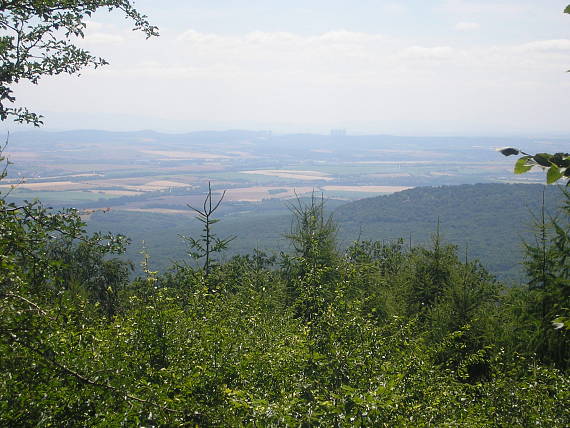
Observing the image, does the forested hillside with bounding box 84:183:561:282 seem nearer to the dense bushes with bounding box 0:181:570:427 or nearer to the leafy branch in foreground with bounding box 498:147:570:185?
the dense bushes with bounding box 0:181:570:427

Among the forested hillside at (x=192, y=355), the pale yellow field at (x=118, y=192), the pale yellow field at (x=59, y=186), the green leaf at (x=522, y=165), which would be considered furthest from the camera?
the pale yellow field at (x=118, y=192)

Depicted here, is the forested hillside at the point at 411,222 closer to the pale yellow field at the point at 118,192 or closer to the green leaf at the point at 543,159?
the pale yellow field at the point at 118,192

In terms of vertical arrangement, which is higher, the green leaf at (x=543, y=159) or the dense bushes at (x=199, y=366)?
the green leaf at (x=543, y=159)

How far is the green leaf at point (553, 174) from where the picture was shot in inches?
81.6

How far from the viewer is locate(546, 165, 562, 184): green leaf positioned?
2.07 meters

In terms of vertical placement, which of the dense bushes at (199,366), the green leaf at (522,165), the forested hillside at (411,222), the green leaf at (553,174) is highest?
the green leaf at (522,165)

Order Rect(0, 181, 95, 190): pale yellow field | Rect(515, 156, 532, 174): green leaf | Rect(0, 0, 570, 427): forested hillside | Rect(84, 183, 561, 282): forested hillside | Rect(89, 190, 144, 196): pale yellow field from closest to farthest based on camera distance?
1. Rect(515, 156, 532, 174): green leaf
2. Rect(0, 0, 570, 427): forested hillside
3. Rect(84, 183, 561, 282): forested hillside
4. Rect(0, 181, 95, 190): pale yellow field
5. Rect(89, 190, 144, 196): pale yellow field

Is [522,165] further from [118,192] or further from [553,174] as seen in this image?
[118,192]

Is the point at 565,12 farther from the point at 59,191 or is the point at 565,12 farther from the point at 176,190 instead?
the point at 176,190

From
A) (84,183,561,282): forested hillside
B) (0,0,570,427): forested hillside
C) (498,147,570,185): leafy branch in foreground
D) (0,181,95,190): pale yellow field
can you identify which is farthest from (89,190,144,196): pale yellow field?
(498,147,570,185): leafy branch in foreground

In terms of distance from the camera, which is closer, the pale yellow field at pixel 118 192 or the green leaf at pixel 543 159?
the green leaf at pixel 543 159

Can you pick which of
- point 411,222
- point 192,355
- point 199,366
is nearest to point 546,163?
point 199,366

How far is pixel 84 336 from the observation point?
251 inches

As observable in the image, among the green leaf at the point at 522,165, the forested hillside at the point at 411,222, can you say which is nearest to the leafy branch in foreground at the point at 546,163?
the green leaf at the point at 522,165
